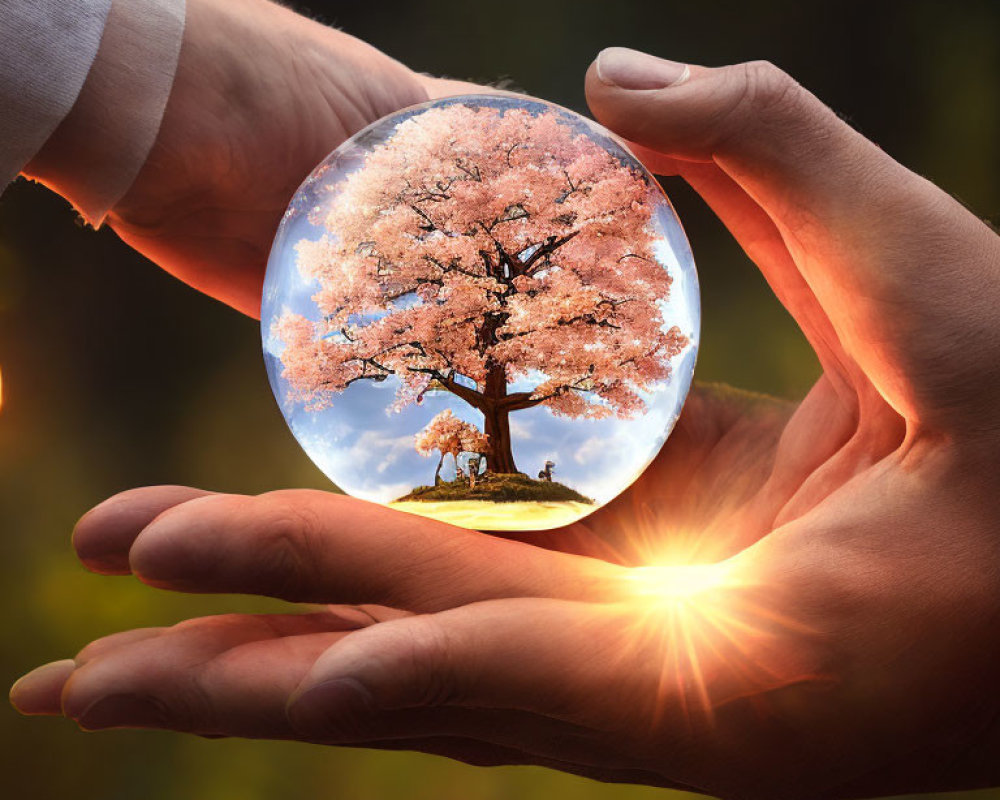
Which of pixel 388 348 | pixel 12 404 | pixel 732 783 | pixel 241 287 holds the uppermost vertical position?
pixel 12 404

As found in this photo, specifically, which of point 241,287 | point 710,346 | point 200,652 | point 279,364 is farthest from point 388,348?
point 710,346

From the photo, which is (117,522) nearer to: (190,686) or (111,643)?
(111,643)

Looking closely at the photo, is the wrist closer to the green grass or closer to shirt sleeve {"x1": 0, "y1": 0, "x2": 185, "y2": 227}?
shirt sleeve {"x1": 0, "y1": 0, "x2": 185, "y2": 227}

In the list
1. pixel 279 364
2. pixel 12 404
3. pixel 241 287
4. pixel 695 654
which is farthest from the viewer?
pixel 12 404

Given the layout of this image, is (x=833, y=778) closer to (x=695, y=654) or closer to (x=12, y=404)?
(x=695, y=654)

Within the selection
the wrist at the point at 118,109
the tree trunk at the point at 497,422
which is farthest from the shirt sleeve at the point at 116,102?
the tree trunk at the point at 497,422

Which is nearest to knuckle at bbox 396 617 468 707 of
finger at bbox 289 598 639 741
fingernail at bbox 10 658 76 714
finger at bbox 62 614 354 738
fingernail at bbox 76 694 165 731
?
finger at bbox 289 598 639 741

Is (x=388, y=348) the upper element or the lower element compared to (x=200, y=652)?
upper
